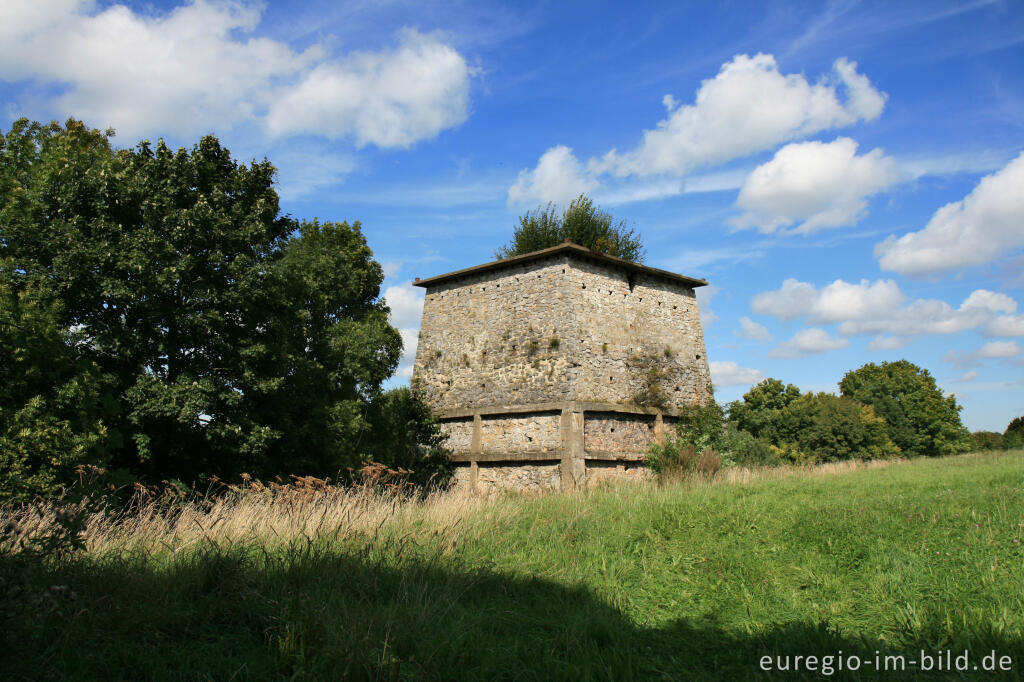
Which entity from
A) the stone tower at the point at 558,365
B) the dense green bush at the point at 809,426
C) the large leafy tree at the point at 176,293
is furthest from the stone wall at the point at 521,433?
the dense green bush at the point at 809,426

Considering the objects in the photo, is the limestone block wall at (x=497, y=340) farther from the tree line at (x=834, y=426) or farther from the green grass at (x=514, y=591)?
the green grass at (x=514, y=591)

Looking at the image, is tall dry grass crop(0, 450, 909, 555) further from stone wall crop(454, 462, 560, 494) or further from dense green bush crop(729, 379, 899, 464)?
dense green bush crop(729, 379, 899, 464)

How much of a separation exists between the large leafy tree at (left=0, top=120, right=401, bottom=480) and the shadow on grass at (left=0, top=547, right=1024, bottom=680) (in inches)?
289

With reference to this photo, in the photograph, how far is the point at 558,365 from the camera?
1806 centimetres

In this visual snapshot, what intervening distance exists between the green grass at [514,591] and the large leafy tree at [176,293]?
5.06 meters

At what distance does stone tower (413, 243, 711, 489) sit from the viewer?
17859 mm

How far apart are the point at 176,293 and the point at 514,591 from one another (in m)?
10.3

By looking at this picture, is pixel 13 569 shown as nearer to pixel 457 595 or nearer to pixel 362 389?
pixel 457 595

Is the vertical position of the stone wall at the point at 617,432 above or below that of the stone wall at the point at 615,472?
above

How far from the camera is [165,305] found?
1291 centimetres

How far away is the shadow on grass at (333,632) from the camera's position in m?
4.31

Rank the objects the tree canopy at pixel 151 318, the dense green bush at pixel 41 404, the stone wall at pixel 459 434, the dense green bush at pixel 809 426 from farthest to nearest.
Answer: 1. the dense green bush at pixel 809 426
2. the stone wall at pixel 459 434
3. the tree canopy at pixel 151 318
4. the dense green bush at pixel 41 404

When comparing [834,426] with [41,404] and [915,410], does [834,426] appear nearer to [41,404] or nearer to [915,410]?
[915,410]

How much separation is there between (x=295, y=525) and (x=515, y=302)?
1250 centimetres
